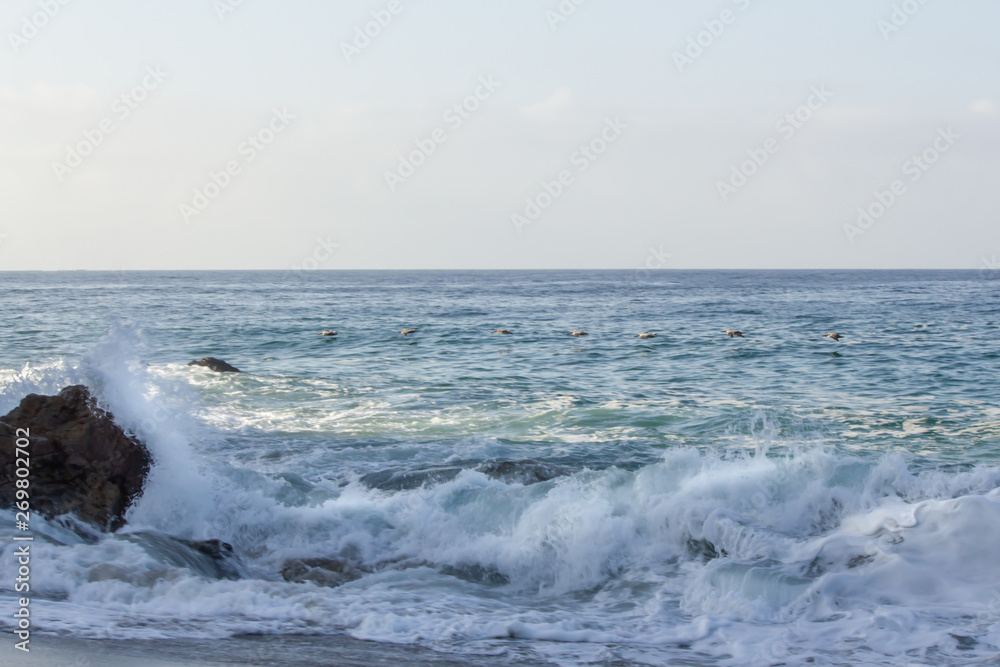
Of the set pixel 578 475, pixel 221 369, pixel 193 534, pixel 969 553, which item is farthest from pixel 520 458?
pixel 221 369

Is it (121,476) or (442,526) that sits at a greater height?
(121,476)

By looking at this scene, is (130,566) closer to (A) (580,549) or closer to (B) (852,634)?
(A) (580,549)

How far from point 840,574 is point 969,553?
1375 millimetres

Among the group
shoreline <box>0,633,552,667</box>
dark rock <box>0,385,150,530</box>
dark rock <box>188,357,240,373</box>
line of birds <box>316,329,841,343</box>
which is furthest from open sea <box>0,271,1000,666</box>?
line of birds <box>316,329,841,343</box>

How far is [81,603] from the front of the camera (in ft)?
19.8

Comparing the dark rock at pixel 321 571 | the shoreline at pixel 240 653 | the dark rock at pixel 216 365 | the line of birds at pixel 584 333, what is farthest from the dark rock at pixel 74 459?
the line of birds at pixel 584 333

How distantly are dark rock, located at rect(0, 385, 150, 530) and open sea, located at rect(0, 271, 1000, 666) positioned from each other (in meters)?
0.29

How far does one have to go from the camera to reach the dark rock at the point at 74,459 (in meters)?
7.80

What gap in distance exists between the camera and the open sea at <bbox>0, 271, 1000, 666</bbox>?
19.3 ft

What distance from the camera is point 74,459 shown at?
816 centimetres

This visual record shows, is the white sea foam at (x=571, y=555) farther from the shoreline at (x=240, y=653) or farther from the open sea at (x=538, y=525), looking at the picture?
the shoreline at (x=240, y=653)

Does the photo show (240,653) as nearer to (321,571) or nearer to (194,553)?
(321,571)

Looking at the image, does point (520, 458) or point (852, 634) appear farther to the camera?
point (520, 458)

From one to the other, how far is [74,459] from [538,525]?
193 inches
